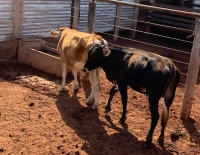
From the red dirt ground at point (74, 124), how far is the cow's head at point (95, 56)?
87cm

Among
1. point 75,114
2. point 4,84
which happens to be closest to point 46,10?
point 4,84

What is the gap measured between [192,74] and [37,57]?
12.2 ft

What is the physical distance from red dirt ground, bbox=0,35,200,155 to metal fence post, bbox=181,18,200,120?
7.9 inches

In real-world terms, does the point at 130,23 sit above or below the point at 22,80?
above

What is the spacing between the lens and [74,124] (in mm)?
5777

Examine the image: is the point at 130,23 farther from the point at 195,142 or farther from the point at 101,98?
the point at 195,142

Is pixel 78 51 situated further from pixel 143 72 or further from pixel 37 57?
pixel 37 57

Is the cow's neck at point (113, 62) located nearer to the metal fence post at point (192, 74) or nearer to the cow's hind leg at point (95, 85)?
the cow's hind leg at point (95, 85)

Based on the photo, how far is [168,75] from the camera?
16.3ft

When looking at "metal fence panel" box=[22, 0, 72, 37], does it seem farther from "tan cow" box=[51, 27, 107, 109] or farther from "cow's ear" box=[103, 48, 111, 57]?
"cow's ear" box=[103, 48, 111, 57]

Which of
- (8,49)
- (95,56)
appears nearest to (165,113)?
(95,56)

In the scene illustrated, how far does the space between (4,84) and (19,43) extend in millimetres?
1734

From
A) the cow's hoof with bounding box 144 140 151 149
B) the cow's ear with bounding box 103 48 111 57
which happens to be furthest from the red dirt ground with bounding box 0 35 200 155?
the cow's ear with bounding box 103 48 111 57

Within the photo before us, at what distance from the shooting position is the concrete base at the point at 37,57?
25.7 ft
